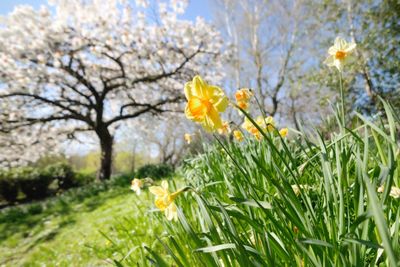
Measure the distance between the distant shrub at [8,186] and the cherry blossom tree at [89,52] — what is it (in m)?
3.63

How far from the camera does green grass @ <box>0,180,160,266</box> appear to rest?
2.34 m

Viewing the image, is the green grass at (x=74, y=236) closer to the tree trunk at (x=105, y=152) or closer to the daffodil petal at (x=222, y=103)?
the daffodil petal at (x=222, y=103)

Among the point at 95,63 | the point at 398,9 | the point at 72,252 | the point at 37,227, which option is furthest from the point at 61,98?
the point at 398,9

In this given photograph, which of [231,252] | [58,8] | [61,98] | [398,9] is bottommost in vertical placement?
[231,252]

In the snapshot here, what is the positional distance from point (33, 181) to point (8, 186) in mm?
1103

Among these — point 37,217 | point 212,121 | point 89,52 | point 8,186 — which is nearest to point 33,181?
point 8,186

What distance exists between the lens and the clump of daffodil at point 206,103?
84 cm

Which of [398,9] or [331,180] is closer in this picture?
[331,180]

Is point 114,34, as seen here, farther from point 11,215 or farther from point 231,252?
point 231,252

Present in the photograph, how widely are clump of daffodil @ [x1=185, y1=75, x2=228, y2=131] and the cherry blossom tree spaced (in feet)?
33.1

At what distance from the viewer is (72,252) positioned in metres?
3.04

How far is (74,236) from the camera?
152 inches

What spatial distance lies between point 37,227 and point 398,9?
33.4 ft

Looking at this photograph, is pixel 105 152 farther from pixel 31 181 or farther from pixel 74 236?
pixel 74 236
